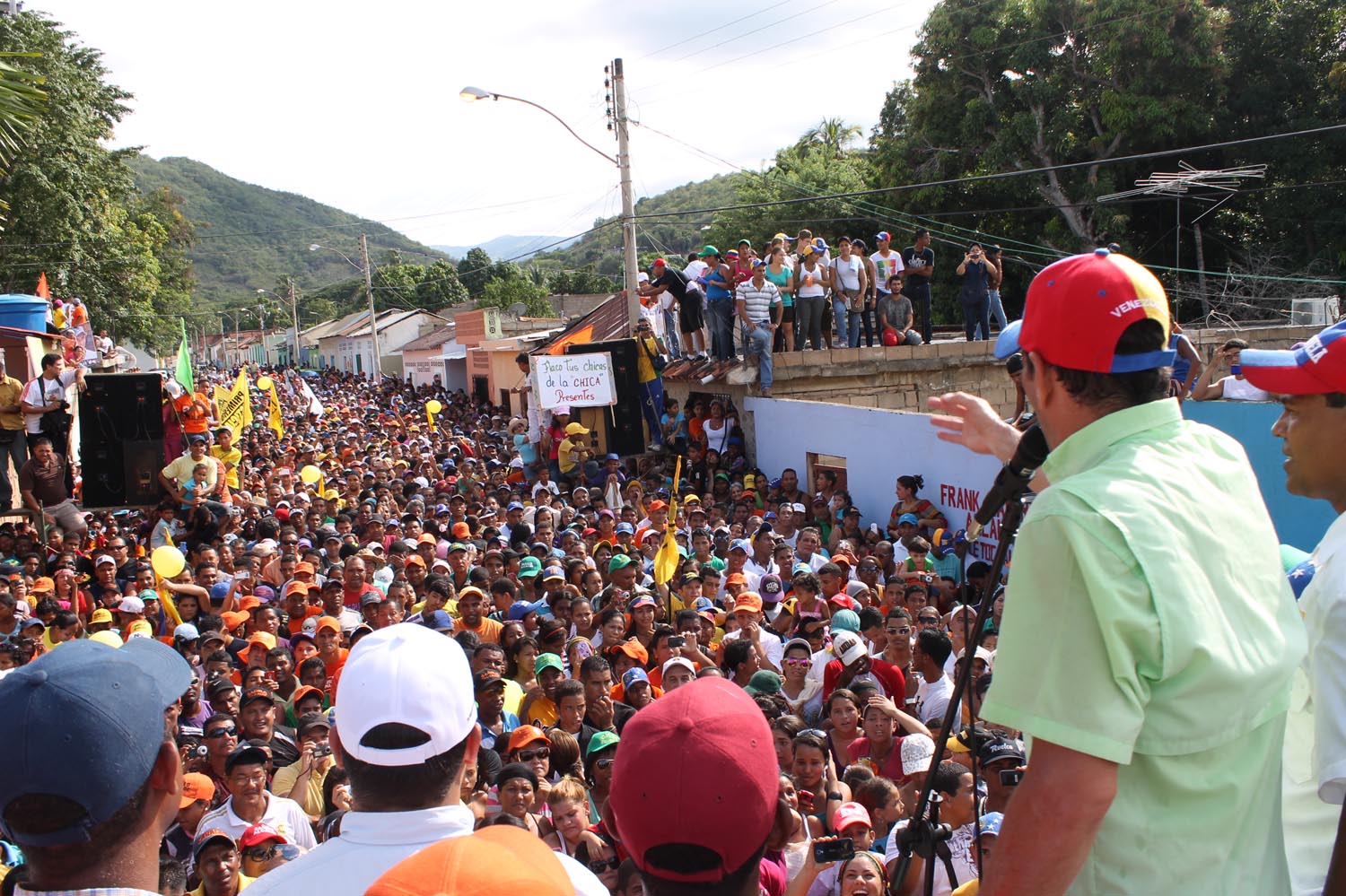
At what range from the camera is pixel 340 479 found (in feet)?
52.6

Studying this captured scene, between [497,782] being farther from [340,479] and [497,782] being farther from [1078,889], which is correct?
[340,479]

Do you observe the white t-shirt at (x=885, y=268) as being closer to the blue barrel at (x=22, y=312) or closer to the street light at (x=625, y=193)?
the street light at (x=625, y=193)

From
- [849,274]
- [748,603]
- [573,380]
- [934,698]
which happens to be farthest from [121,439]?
[934,698]

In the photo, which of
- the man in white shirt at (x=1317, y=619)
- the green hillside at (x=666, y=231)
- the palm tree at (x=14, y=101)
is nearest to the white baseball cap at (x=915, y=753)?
the man in white shirt at (x=1317, y=619)

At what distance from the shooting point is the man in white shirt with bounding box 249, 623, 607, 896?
1900mm

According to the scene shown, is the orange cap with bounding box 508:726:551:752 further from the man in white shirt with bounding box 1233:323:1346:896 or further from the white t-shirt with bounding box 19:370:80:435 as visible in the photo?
the white t-shirt with bounding box 19:370:80:435

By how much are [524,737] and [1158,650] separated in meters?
4.06

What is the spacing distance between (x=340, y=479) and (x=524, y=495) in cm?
310

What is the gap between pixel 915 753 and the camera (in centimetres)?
493

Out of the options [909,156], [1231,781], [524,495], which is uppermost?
[909,156]

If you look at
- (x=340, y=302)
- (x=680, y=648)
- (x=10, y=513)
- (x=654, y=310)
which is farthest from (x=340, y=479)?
(x=340, y=302)

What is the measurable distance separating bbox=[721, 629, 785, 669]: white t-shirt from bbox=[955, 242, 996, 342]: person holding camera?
28.0 feet

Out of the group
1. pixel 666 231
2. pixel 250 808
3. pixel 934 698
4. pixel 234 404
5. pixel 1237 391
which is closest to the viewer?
pixel 250 808

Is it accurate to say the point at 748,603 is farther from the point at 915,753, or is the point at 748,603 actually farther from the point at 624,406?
the point at 624,406
